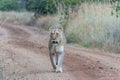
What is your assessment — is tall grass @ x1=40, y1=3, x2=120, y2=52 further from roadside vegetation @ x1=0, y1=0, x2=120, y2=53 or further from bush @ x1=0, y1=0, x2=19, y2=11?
bush @ x1=0, y1=0, x2=19, y2=11

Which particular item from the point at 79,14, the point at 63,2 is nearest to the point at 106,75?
the point at 79,14

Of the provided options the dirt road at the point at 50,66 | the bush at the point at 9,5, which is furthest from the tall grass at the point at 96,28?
the bush at the point at 9,5

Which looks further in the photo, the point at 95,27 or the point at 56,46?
the point at 95,27

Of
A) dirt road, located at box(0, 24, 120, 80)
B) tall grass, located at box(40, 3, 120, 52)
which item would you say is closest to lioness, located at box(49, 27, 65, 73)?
dirt road, located at box(0, 24, 120, 80)

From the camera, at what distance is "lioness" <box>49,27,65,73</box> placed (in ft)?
35.4

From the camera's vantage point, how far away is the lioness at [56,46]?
10797 millimetres

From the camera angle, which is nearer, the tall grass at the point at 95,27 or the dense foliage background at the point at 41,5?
the tall grass at the point at 95,27

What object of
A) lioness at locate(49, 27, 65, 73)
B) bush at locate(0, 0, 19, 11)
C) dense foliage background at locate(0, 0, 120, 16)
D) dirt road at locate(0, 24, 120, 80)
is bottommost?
bush at locate(0, 0, 19, 11)

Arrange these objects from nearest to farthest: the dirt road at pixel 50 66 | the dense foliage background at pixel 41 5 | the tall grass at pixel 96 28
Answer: the dirt road at pixel 50 66
the tall grass at pixel 96 28
the dense foliage background at pixel 41 5

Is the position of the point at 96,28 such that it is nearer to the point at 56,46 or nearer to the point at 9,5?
the point at 56,46

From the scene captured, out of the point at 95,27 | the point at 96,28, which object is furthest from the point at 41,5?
the point at 96,28

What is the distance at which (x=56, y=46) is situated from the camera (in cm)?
1098

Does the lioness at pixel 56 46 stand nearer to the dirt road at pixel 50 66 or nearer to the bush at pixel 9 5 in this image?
the dirt road at pixel 50 66

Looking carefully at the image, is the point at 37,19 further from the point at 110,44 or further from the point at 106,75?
the point at 106,75
